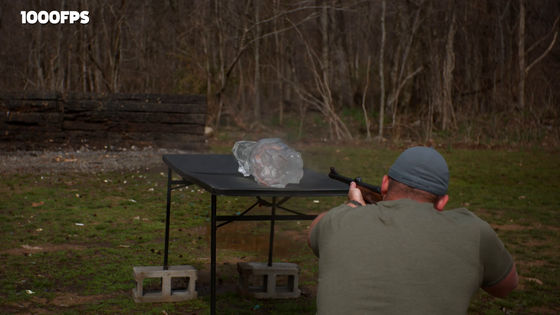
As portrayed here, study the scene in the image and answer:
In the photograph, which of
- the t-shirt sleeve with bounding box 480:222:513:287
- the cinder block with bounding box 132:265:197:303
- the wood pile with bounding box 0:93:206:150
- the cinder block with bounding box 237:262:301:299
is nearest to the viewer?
the t-shirt sleeve with bounding box 480:222:513:287

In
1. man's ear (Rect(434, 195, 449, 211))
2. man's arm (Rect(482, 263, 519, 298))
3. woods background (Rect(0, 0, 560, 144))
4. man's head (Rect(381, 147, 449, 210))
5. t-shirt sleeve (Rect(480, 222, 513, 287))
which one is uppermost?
woods background (Rect(0, 0, 560, 144))

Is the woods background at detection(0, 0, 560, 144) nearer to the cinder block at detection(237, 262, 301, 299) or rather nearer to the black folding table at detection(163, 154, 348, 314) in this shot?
the cinder block at detection(237, 262, 301, 299)

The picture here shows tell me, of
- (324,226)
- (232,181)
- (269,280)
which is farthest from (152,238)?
(324,226)

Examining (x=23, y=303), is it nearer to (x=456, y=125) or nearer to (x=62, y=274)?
(x=62, y=274)

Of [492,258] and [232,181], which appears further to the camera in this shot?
[232,181]

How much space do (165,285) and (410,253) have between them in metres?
3.38

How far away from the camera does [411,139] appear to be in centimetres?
1967

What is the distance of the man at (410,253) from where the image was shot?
88.4 inches

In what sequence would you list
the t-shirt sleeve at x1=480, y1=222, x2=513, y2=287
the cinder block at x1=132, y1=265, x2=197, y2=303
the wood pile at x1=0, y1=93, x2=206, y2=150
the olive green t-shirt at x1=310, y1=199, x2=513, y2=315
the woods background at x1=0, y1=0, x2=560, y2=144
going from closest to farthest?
the olive green t-shirt at x1=310, y1=199, x2=513, y2=315 → the t-shirt sleeve at x1=480, y1=222, x2=513, y2=287 → the cinder block at x1=132, y1=265, x2=197, y2=303 → the wood pile at x1=0, y1=93, x2=206, y2=150 → the woods background at x1=0, y1=0, x2=560, y2=144

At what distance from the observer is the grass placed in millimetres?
5266

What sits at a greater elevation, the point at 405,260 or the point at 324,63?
the point at 324,63

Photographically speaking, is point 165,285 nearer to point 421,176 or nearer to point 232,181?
point 232,181

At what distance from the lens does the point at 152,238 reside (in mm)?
7355

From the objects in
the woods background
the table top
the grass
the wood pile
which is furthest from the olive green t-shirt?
the woods background
